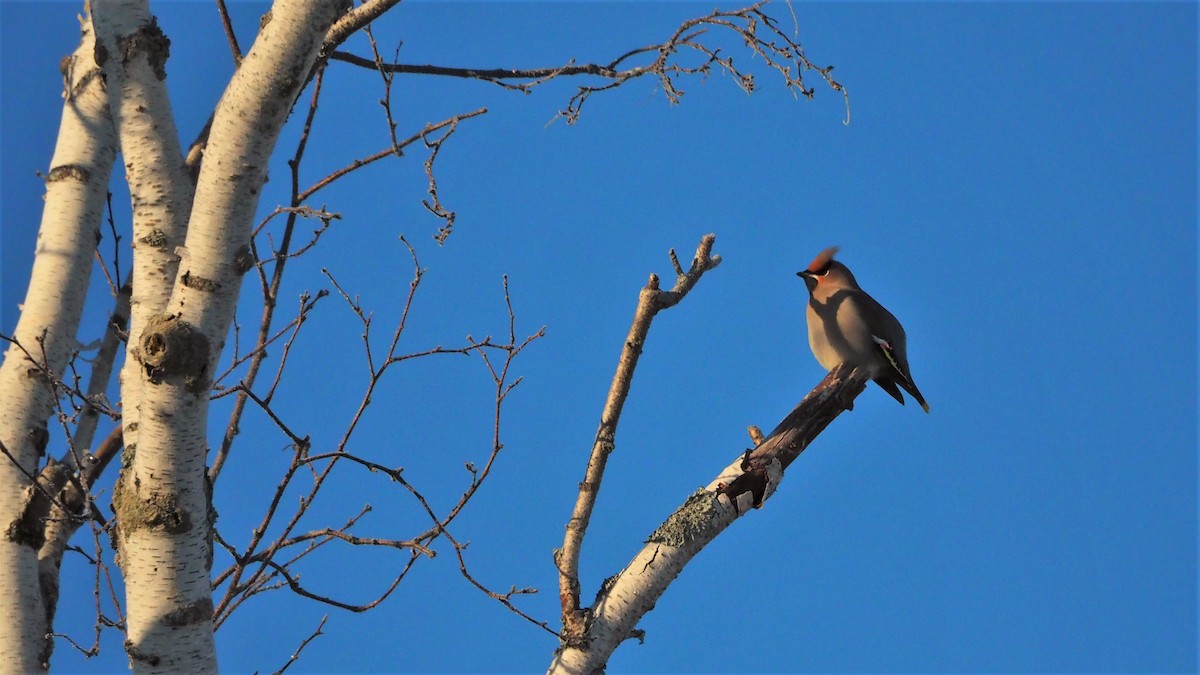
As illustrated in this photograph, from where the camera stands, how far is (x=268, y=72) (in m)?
2.19

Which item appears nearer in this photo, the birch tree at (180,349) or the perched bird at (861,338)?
the birch tree at (180,349)

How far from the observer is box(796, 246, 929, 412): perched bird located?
4.11 metres

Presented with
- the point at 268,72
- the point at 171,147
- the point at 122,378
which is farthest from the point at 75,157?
the point at 268,72

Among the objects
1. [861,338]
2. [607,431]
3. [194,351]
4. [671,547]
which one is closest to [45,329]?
[194,351]

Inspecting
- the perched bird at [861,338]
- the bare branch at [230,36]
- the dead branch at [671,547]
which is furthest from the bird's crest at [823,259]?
the bare branch at [230,36]

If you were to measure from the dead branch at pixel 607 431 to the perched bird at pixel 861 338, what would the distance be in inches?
50.8

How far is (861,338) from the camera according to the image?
4141mm

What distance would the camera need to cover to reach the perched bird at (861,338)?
4.11 m

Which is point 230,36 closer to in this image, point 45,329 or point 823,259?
point 45,329

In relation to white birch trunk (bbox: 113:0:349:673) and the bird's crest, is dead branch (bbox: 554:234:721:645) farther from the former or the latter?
the bird's crest

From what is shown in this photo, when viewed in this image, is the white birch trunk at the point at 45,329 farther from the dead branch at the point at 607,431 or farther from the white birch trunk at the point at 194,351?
the dead branch at the point at 607,431

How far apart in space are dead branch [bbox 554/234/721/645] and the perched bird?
1290mm

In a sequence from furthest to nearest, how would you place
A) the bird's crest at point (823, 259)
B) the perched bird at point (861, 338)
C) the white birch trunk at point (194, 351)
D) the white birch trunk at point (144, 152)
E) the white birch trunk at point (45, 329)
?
1. the bird's crest at point (823, 259)
2. the perched bird at point (861, 338)
3. the white birch trunk at point (45, 329)
4. the white birch trunk at point (144, 152)
5. the white birch trunk at point (194, 351)

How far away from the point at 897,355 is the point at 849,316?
24 cm
